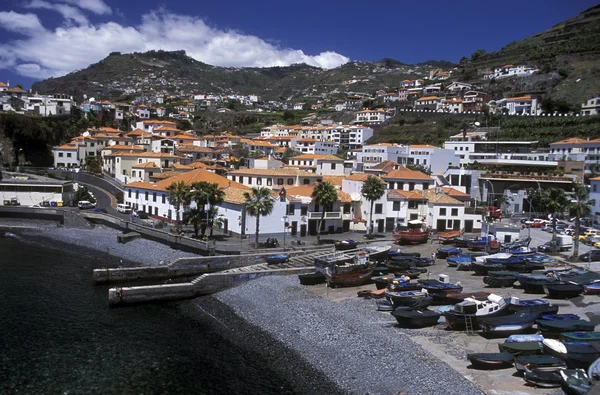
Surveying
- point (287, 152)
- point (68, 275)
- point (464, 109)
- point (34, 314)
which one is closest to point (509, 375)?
point (34, 314)

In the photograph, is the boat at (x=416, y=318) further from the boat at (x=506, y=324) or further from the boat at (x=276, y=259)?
the boat at (x=276, y=259)

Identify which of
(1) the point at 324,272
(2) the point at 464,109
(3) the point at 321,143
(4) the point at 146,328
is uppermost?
(2) the point at 464,109

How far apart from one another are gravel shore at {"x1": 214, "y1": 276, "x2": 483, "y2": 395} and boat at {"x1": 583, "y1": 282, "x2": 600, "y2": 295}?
601 inches

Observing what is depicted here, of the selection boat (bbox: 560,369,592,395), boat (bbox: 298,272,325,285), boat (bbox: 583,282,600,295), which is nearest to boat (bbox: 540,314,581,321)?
boat (bbox: 583,282,600,295)

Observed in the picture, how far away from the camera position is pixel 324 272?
40875 millimetres

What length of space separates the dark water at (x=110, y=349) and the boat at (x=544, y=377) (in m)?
11.2

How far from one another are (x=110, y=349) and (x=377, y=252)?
2730 cm

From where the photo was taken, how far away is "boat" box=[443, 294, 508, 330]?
95.5ft

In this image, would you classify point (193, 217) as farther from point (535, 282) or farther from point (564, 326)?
point (564, 326)

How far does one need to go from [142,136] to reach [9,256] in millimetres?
67611

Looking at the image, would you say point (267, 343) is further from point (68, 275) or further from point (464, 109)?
point (464, 109)

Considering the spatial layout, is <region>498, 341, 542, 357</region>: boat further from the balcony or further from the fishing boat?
the balcony

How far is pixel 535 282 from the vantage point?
118 feet

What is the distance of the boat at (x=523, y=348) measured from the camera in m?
24.2
